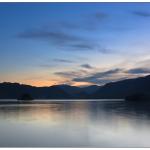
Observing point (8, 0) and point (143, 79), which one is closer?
point (8, 0)

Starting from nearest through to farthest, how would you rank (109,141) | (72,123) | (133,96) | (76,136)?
(109,141), (76,136), (72,123), (133,96)

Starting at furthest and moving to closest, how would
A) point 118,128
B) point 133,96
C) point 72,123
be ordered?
point 133,96 → point 72,123 → point 118,128

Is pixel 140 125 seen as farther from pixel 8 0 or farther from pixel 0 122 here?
pixel 8 0

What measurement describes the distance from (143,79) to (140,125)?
37089 millimetres

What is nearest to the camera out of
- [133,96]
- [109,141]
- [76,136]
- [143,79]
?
[109,141]

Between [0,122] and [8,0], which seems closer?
[8,0]

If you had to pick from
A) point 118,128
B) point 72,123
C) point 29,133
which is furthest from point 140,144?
point 72,123

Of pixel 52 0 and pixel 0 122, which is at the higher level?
pixel 52 0

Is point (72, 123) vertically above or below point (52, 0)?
below

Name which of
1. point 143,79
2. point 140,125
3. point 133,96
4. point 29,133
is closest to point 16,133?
point 29,133

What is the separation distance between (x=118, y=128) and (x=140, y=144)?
3.31 m

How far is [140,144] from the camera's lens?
1112 cm

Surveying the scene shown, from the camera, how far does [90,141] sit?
11.2 m

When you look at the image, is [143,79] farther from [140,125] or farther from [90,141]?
[90,141]
